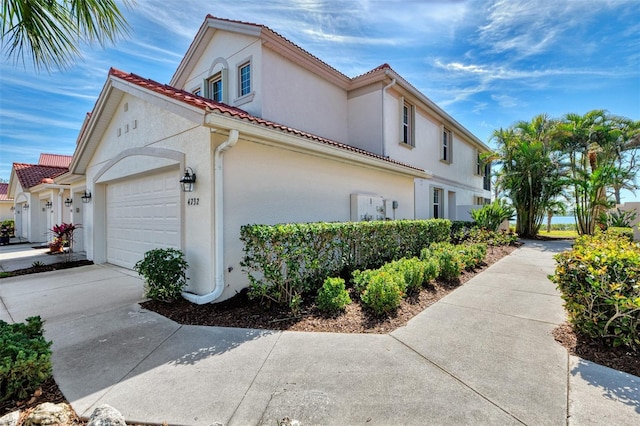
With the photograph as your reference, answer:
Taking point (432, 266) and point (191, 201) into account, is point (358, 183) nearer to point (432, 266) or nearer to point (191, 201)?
point (432, 266)

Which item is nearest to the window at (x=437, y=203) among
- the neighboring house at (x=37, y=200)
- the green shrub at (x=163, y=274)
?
the green shrub at (x=163, y=274)

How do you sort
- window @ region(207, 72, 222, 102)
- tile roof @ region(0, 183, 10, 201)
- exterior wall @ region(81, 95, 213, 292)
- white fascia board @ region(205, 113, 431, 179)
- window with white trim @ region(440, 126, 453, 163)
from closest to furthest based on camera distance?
1. white fascia board @ region(205, 113, 431, 179)
2. exterior wall @ region(81, 95, 213, 292)
3. window @ region(207, 72, 222, 102)
4. window with white trim @ region(440, 126, 453, 163)
5. tile roof @ region(0, 183, 10, 201)

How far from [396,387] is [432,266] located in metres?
3.79

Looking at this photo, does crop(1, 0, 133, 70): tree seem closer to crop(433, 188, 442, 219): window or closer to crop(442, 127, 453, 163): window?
crop(433, 188, 442, 219): window

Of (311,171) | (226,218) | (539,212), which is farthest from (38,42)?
(539,212)

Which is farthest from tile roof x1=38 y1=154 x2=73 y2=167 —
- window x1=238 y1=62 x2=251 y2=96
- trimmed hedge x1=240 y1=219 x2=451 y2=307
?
trimmed hedge x1=240 y1=219 x2=451 y2=307

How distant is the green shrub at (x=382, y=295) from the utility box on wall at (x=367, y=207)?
12.7 feet

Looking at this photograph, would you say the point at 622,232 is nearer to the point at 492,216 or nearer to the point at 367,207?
the point at 492,216

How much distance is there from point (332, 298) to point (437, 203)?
40.4 feet

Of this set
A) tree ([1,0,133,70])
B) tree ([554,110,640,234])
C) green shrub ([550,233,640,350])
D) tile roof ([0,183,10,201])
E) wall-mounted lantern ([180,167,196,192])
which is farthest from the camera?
tile roof ([0,183,10,201])

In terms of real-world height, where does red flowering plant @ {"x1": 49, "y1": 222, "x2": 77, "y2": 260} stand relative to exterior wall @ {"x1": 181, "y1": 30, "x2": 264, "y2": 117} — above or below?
below

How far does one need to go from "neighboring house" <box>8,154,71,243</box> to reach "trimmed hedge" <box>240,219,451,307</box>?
1372 centimetres

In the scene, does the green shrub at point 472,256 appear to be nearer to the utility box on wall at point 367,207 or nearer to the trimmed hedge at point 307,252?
the trimmed hedge at point 307,252

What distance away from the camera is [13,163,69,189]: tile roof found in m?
16.2
